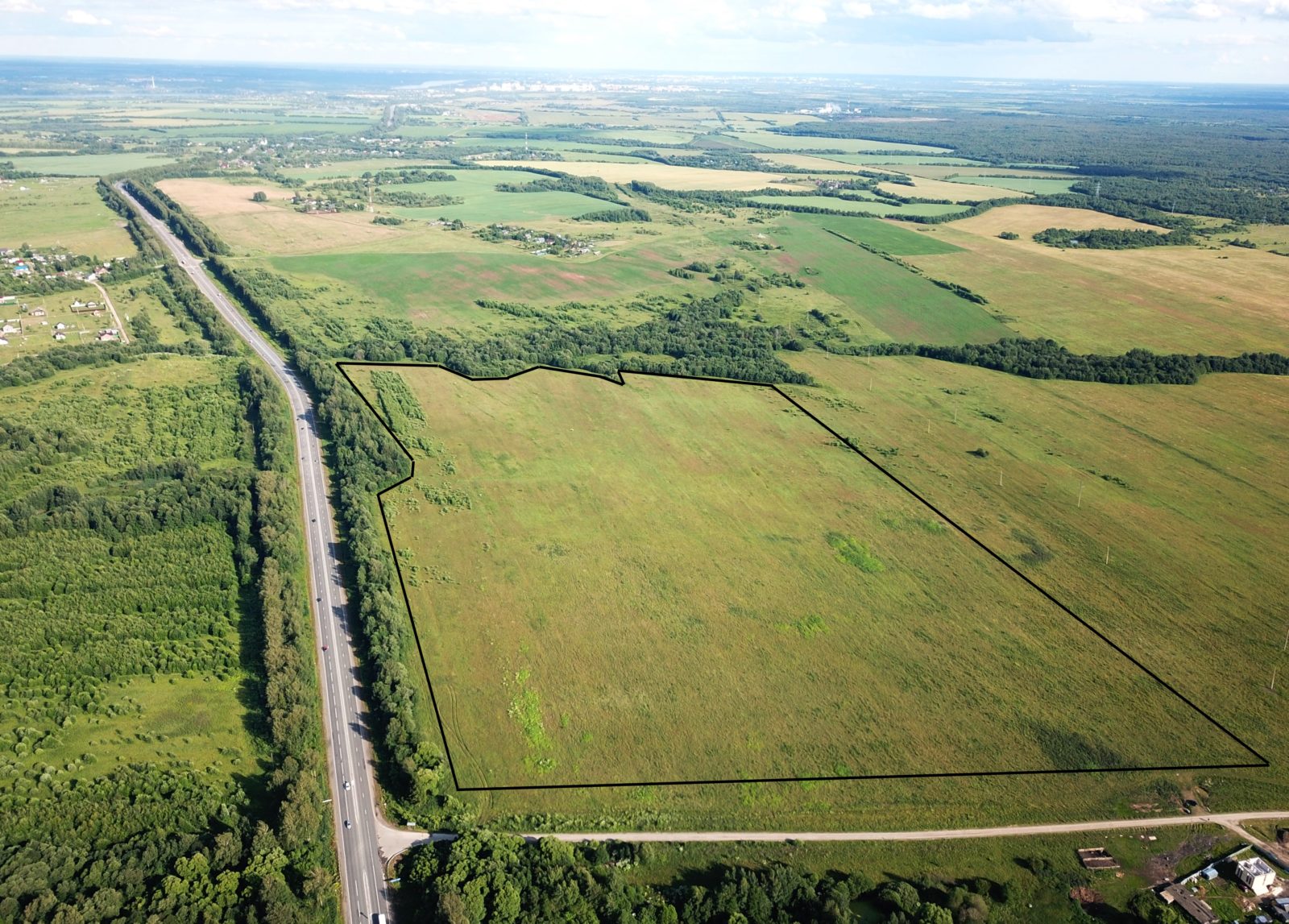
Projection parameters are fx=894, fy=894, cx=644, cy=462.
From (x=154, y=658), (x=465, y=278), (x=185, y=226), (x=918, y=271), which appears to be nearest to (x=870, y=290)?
(x=918, y=271)

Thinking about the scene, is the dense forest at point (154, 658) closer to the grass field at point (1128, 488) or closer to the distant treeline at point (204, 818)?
the distant treeline at point (204, 818)

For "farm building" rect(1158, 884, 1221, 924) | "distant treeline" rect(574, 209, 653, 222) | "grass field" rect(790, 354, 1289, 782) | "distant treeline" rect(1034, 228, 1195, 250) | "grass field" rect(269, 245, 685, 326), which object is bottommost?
"farm building" rect(1158, 884, 1221, 924)

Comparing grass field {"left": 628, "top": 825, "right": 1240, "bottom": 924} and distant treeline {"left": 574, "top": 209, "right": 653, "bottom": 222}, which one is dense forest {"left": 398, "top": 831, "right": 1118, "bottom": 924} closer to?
grass field {"left": 628, "top": 825, "right": 1240, "bottom": 924}

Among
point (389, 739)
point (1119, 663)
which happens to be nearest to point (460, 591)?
point (389, 739)

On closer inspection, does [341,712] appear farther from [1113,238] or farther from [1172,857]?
[1113,238]

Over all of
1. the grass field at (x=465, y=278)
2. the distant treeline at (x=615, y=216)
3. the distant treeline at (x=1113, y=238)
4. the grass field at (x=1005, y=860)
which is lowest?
the grass field at (x=1005, y=860)

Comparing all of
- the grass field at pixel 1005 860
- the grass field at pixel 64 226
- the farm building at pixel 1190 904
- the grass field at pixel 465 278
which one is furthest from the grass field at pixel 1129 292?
the grass field at pixel 64 226

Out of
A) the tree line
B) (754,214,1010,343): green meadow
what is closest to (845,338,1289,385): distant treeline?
(754,214,1010,343): green meadow
